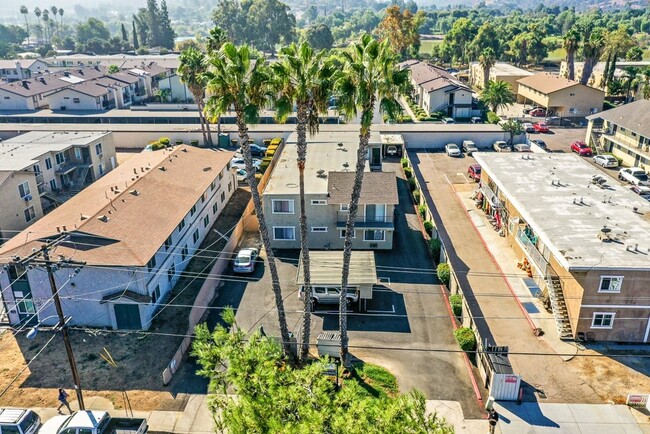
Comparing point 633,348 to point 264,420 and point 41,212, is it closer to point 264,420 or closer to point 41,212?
point 264,420

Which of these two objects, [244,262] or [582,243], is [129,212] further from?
[582,243]

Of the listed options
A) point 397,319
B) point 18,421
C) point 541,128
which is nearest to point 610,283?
point 397,319

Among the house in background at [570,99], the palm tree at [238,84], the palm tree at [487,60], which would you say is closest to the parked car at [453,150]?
the house in background at [570,99]

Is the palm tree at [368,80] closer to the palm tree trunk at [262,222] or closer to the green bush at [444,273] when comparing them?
the palm tree trunk at [262,222]

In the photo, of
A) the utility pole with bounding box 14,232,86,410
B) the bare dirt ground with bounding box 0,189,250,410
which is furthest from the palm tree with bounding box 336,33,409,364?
the bare dirt ground with bounding box 0,189,250,410

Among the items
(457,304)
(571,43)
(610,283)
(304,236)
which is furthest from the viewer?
(571,43)

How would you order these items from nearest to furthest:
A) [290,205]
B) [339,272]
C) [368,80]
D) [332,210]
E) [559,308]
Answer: [368,80] < [559,308] < [339,272] < [332,210] < [290,205]

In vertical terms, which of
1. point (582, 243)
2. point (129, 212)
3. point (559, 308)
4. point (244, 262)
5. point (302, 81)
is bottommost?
point (559, 308)

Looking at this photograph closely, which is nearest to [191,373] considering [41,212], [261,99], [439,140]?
[261,99]
